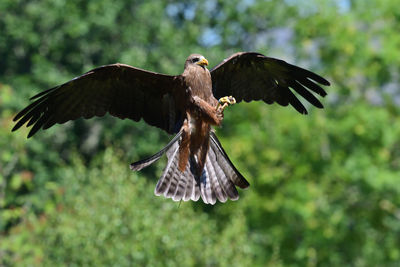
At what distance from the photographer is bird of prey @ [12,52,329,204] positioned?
7637 millimetres

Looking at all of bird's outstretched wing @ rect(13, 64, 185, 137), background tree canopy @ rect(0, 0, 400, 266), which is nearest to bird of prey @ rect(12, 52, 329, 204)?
bird's outstretched wing @ rect(13, 64, 185, 137)

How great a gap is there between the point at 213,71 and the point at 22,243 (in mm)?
7739

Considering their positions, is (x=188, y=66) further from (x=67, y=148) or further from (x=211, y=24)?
(x=211, y=24)

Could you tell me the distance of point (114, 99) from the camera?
27.9ft

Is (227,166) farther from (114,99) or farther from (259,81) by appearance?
(114,99)

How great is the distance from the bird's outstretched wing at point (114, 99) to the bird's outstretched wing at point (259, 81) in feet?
1.70

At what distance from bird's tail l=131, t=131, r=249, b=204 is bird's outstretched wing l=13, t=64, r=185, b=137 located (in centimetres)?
40

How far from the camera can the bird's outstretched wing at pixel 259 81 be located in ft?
27.2

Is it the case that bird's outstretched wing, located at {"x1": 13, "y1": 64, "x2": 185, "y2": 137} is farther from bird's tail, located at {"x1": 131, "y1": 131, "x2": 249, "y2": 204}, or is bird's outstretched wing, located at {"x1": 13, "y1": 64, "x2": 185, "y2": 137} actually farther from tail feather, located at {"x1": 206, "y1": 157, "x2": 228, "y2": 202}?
tail feather, located at {"x1": 206, "y1": 157, "x2": 228, "y2": 202}

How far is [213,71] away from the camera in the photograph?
27.1ft

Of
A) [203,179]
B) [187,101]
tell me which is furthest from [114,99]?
[203,179]

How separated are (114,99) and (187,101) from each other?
1.14 metres

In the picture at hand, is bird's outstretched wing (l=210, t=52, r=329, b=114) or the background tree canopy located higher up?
the background tree canopy

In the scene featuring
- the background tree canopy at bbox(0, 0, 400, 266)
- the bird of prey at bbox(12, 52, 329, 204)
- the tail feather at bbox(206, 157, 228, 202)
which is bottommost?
the tail feather at bbox(206, 157, 228, 202)
